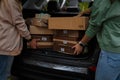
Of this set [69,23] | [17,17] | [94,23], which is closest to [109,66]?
[94,23]

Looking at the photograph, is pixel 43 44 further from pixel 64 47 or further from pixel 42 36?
pixel 64 47

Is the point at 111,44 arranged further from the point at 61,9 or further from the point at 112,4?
the point at 61,9

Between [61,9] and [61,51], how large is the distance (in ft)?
3.85

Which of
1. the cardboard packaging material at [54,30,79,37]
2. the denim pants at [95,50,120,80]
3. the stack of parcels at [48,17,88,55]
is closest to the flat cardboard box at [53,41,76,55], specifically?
the stack of parcels at [48,17,88,55]

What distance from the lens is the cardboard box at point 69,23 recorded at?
9.93ft

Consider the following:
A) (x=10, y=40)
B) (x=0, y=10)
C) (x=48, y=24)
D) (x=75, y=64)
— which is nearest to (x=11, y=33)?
(x=10, y=40)

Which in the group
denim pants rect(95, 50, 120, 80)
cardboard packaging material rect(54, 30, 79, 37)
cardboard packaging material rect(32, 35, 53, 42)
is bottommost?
cardboard packaging material rect(32, 35, 53, 42)

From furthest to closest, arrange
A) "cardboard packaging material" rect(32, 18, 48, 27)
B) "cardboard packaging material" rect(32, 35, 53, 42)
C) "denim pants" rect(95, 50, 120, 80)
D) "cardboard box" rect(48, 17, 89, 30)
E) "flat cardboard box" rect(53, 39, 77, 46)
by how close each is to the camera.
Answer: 1. "cardboard packaging material" rect(32, 35, 53, 42)
2. "cardboard packaging material" rect(32, 18, 48, 27)
3. "flat cardboard box" rect(53, 39, 77, 46)
4. "cardboard box" rect(48, 17, 89, 30)
5. "denim pants" rect(95, 50, 120, 80)

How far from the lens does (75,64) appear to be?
10.3ft

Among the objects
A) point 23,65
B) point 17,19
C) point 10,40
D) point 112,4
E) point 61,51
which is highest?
point 112,4

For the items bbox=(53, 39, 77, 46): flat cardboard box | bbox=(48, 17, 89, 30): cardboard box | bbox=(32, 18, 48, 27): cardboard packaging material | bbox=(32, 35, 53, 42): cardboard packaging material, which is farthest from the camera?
bbox=(32, 35, 53, 42): cardboard packaging material

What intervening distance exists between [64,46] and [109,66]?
1088 mm

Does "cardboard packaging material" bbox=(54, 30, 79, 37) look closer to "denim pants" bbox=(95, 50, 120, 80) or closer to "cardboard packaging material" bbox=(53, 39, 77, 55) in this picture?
"cardboard packaging material" bbox=(53, 39, 77, 55)

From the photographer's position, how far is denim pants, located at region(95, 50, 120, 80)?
89.2 inches
